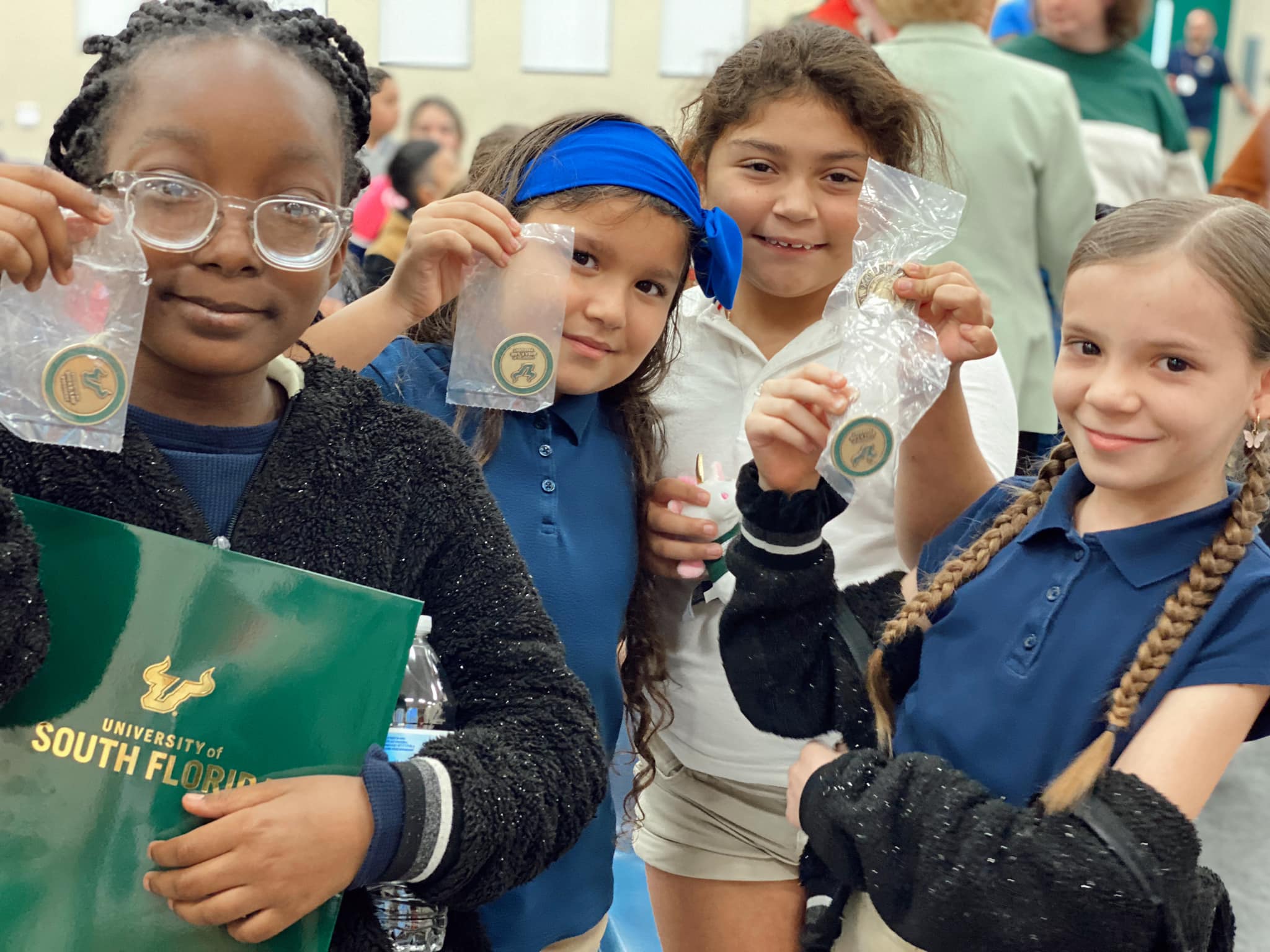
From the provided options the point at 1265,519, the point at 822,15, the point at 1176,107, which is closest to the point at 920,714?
the point at 1265,519

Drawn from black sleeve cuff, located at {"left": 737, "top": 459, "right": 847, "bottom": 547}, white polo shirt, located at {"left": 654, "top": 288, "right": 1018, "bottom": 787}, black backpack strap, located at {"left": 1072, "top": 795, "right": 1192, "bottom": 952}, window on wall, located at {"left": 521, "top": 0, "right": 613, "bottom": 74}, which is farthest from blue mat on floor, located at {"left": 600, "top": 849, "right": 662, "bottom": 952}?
window on wall, located at {"left": 521, "top": 0, "right": 613, "bottom": 74}

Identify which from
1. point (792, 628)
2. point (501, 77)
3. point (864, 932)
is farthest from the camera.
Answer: point (501, 77)

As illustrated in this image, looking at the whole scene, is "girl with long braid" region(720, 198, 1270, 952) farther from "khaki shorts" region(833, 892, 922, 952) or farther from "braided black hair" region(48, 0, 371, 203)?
"braided black hair" region(48, 0, 371, 203)

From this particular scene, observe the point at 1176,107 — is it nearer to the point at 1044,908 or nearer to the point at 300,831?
the point at 1044,908

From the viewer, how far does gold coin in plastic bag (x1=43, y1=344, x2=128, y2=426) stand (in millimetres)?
1127

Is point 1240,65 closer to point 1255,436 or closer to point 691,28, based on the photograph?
point 691,28

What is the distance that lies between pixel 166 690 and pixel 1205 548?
1.00 metres

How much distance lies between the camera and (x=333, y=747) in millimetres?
1143

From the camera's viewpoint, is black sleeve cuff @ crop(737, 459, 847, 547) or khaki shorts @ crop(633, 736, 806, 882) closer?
black sleeve cuff @ crop(737, 459, 847, 547)

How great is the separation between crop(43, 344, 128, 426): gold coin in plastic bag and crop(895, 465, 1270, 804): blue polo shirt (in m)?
0.87

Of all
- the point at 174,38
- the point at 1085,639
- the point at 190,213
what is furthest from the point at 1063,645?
the point at 174,38

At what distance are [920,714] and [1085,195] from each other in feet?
6.82

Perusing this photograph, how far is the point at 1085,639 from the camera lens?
53.5 inches

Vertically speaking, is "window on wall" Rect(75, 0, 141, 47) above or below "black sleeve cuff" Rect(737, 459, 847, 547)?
above
